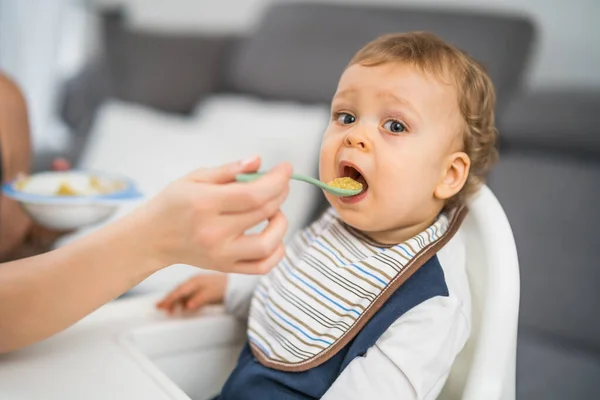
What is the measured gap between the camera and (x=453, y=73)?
0.81 meters

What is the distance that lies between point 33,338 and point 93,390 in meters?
0.10

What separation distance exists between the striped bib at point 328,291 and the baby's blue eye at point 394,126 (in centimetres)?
14

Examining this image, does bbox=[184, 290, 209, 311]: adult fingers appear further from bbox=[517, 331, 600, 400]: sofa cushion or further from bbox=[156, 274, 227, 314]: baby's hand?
bbox=[517, 331, 600, 400]: sofa cushion

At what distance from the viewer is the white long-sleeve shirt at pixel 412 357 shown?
0.74 m

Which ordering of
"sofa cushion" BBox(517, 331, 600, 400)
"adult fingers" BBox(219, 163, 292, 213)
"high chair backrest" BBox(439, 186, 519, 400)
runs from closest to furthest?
"adult fingers" BBox(219, 163, 292, 213) < "high chair backrest" BBox(439, 186, 519, 400) < "sofa cushion" BBox(517, 331, 600, 400)

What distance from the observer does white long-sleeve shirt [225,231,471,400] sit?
74 centimetres

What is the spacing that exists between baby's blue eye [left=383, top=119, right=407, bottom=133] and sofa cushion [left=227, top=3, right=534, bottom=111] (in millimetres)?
737

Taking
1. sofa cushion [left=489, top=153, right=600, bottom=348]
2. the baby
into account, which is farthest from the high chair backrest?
sofa cushion [left=489, top=153, right=600, bottom=348]

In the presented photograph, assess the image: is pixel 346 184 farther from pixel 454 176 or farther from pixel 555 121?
pixel 555 121

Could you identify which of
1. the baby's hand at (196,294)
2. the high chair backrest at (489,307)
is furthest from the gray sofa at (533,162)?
the baby's hand at (196,294)

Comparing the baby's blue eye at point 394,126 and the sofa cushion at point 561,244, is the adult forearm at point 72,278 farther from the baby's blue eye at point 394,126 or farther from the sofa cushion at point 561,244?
the sofa cushion at point 561,244

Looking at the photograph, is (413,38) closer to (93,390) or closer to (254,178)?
(254,178)

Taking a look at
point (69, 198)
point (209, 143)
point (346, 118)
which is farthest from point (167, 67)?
point (346, 118)

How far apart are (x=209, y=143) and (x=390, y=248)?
863 mm
